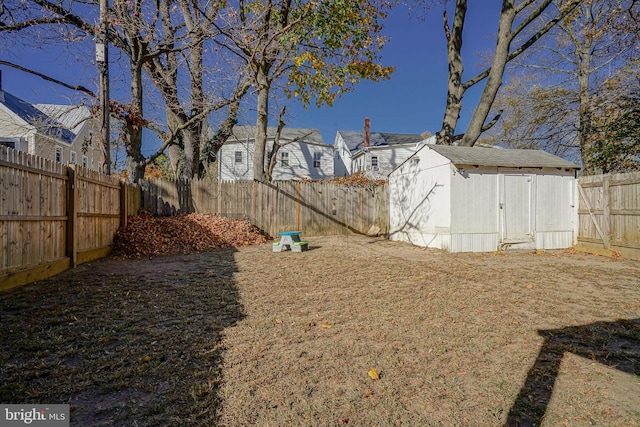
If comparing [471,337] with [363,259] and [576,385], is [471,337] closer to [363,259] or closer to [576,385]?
[576,385]

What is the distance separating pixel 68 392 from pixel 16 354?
90cm

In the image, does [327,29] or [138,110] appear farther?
[138,110]

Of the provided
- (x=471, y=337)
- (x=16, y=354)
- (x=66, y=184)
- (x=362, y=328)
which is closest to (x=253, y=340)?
(x=362, y=328)

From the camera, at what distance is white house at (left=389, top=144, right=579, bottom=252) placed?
8461 mm

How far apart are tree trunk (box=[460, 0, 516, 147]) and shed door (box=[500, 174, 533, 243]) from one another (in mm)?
3007

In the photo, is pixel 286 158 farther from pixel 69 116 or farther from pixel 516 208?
pixel 516 208

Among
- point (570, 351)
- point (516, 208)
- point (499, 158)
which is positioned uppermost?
point (499, 158)

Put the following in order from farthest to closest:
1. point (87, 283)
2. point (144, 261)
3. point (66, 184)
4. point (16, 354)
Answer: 1. point (144, 261)
2. point (66, 184)
3. point (87, 283)
4. point (16, 354)

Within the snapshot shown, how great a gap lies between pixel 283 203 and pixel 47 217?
703 centimetres

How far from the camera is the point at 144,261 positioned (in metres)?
6.90

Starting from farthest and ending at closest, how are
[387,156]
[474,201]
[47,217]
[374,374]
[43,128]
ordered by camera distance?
[387,156] < [43,128] < [474,201] < [47,217] < [374,374]

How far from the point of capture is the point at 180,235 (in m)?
8.87

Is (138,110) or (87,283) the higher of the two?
(138,110)

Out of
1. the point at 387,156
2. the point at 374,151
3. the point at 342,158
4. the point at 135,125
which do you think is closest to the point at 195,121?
the point at 135,125
